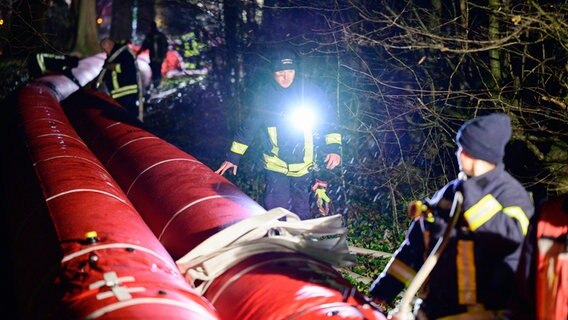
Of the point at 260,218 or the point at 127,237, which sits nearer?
the point at 127,237

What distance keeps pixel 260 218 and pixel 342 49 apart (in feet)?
16.9

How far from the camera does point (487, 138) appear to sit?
3.21m

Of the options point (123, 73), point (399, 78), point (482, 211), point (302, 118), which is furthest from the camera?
point (123, 73)

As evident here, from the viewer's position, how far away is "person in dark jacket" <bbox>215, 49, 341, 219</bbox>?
256 inches

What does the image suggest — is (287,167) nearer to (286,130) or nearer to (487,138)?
(286,130)

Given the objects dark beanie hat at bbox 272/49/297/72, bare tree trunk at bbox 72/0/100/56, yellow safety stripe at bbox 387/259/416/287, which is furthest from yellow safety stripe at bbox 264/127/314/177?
bare tree trunk at bbox 72/0/100/56

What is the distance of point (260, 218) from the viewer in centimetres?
453

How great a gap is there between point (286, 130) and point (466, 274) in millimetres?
3564

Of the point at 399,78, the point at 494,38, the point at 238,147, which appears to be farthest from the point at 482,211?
the point at 399,78

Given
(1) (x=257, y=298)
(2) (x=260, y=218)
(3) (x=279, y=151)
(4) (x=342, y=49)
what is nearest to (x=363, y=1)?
(4) (x=342, y=49)

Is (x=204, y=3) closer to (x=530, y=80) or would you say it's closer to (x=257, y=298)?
(x=530, y=80)

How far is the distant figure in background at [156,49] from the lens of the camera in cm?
1750

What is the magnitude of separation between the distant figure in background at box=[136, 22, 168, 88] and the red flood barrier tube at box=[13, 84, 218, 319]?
470 inches

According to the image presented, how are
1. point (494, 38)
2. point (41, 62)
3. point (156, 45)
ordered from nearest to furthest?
point (494, 38)
point (41, 62)
point (156, 45)
